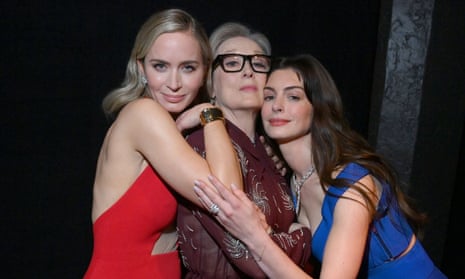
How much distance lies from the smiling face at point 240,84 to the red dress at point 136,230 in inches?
16.1

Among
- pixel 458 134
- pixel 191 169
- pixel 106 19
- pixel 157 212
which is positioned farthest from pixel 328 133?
pixel 106 19

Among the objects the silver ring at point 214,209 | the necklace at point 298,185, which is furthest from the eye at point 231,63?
the silver ring at point 214,209

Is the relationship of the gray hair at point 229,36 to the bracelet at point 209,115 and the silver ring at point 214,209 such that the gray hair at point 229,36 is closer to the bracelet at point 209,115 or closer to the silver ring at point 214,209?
the bracelet at point 209,115

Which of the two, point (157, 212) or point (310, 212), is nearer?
point (157, 212)

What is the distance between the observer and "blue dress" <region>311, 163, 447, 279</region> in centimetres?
165

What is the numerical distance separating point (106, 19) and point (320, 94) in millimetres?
1051

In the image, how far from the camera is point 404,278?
172 cm

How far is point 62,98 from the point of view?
7.13 ft

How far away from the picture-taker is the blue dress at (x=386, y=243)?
1654 millimetres

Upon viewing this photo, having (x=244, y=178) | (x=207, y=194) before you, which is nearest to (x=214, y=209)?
(x=207, y=194)

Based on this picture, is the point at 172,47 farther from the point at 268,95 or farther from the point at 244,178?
the point at 244,178

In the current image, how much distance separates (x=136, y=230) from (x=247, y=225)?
384mm

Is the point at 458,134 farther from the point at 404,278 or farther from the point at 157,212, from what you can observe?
the point at 157,212

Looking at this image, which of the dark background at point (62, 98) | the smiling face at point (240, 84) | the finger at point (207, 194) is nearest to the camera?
the finger at point (207, 194)
